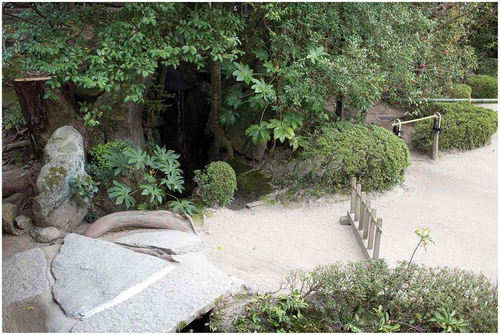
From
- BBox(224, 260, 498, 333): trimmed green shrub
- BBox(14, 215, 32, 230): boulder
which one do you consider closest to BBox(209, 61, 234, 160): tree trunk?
BBox(14, 215, 32, 230): boulder

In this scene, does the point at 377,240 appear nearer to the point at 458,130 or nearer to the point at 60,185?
the point at 60,185

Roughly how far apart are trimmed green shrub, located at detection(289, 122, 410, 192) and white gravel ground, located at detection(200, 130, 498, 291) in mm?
314

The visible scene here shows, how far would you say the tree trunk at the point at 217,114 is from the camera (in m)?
9.23

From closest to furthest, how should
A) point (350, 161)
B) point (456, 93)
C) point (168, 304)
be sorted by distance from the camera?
point (168, 304) < point (350, 161) < point (456, 93)

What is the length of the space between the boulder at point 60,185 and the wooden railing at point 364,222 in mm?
3923

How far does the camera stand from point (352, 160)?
8422mm

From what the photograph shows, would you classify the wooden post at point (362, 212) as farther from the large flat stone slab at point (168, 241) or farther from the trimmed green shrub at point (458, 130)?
the trimmed green shrub at point (458, 130)

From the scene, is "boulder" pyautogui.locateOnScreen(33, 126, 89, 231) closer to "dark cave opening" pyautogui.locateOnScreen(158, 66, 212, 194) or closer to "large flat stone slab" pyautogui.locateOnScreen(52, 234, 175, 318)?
"large flat stone slab" pyautogui.locateOnScreen(52, 234, 175, 318)

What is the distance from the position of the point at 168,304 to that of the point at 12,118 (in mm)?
6291

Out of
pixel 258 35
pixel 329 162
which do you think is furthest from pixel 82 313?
pixel 258 35

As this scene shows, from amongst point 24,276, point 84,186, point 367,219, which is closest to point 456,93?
point 367,219

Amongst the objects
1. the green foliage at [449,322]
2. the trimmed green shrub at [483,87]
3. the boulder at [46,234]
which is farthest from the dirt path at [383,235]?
the trimmed green shrub at [483,87]

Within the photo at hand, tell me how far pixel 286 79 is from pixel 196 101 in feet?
10.3

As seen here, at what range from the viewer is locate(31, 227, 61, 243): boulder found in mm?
6977
